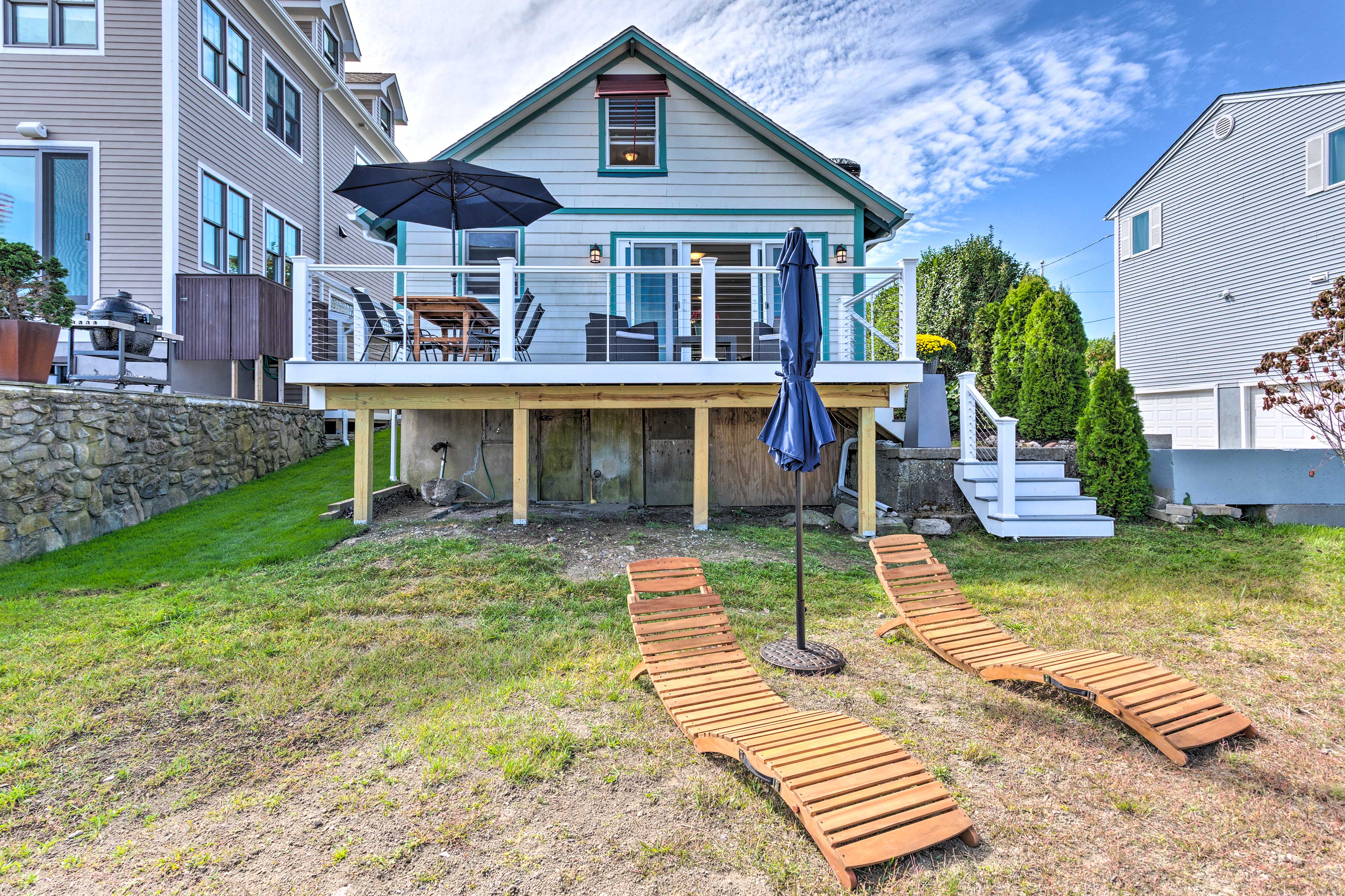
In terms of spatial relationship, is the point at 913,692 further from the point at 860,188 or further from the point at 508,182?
the point at 860,188

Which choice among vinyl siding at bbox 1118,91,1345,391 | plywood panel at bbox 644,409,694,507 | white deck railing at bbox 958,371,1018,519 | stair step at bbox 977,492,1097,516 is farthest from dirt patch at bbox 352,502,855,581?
vinyl siding at bbox 1118,91,1345,391

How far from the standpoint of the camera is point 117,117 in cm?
1016

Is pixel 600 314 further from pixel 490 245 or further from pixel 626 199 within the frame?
pixel 490 245

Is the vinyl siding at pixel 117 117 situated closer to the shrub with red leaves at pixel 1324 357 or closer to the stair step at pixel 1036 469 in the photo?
the stair step at pixel 1036 469

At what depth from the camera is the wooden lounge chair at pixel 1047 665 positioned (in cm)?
317

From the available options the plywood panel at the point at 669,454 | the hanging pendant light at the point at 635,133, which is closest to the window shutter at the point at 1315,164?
the hanging pendant light at the point at 635,133

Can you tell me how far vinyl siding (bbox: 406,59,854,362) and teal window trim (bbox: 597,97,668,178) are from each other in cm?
5

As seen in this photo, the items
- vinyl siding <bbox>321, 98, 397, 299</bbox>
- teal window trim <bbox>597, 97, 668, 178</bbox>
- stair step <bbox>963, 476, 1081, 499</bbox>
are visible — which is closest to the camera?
stair step <bbox>963, 476, 1081, 499</bbox>

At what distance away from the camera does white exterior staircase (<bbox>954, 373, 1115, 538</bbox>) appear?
7746 millimetres

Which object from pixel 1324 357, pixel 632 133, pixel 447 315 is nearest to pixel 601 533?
pixel 447 315

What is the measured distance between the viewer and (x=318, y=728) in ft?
10.8

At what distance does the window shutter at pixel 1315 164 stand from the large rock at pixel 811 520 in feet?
42.2

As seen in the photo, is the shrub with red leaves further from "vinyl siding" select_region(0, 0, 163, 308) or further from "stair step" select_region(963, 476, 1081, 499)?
"vinyl siding" select_region(0, 0, 163, 308)

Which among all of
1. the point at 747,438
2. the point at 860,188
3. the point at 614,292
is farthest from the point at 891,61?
the point at 747,438
